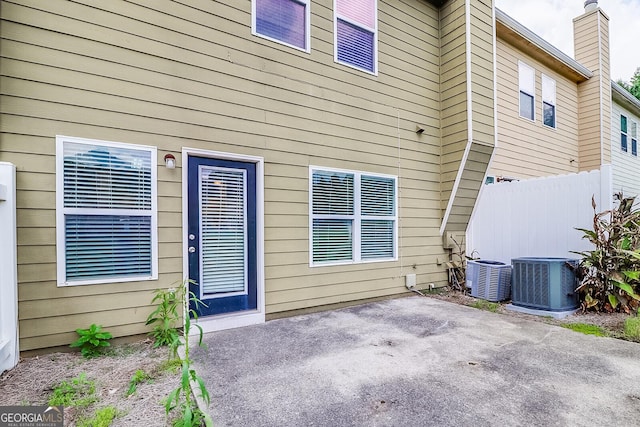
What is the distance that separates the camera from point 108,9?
3.14m

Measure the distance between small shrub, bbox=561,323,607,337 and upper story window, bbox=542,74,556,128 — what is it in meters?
5.92

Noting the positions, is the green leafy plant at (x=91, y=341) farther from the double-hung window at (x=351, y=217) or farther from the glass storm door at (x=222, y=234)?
the double-hung window at (x=351, y=217)

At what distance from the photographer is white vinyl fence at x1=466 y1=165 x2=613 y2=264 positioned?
4727mm

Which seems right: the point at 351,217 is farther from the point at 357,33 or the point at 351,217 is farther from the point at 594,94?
the point at 594,94

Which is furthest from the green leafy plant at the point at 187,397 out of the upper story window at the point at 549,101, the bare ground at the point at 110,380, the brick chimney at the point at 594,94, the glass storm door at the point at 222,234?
the brick chimney at the point at 594,94

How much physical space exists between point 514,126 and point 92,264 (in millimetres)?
7930

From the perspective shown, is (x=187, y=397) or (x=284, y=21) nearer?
(x=187, y=397)

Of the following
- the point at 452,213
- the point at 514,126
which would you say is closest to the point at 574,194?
the point at 452,213

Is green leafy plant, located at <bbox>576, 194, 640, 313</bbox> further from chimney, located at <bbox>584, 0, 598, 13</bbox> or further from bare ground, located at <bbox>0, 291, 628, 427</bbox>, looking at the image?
chimney, located at <bbox>584, 0, 598, 13</bbox>

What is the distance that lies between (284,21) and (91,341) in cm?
417

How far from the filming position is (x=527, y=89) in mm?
7438

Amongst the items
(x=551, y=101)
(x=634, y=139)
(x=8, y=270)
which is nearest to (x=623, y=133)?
(x=634, y=139)

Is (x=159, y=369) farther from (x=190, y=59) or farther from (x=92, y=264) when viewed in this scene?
(x=190, y=59)

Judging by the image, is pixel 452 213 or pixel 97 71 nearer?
pixel 97 71
